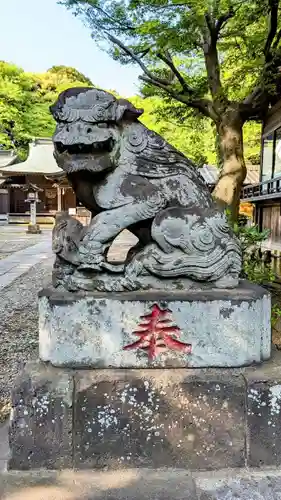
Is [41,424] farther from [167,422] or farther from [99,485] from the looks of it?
[167,422]

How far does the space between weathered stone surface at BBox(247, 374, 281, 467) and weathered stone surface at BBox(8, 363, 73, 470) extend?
0.83 meters

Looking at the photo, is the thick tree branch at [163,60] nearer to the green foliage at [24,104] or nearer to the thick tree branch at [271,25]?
the thick tree branch at [271,25]

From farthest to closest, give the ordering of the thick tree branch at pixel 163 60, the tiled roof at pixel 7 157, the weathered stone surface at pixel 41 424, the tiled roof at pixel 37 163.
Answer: the tiled roof at pixel 7 157, the tiled roof at pixel 37 163, the thick tree branch at pixel 163 60, the weathered stone surface at pixel 41 424

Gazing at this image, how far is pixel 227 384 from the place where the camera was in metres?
1.98

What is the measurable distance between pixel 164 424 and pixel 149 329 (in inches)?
17.1

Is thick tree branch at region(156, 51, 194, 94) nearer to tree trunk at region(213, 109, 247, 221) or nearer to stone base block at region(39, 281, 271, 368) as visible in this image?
tree trunk at region(213, 109, 247, 221)

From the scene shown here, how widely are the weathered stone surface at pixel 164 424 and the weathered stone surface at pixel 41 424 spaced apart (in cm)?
8

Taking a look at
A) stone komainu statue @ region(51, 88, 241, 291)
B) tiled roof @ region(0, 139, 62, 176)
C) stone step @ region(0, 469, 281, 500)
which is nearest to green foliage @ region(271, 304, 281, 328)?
stone komainu statue @ region(51, 88, 241, 291)

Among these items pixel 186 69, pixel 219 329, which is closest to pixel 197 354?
pixel 219 329

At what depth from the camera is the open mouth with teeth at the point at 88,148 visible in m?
2.02

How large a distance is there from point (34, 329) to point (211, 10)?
20.2 feet

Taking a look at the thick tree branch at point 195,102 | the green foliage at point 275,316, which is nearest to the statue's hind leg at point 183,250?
the green foliage at point 275,316

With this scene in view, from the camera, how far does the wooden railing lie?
34.8 feet

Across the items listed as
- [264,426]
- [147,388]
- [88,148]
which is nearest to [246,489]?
[264,426]
